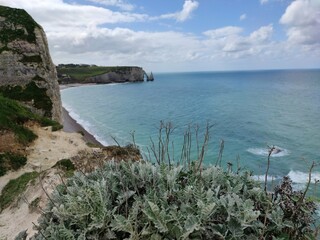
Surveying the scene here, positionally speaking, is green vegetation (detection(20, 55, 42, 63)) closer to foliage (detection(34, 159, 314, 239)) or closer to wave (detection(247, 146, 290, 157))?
wave (detection(247, 146, 290, 157))

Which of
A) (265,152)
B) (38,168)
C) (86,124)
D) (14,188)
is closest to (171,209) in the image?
(14,188)

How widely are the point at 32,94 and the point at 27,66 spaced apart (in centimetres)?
422

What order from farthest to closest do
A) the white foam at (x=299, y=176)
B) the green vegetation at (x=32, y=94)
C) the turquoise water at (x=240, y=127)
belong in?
the turquoise water at (x=240, y=127) → the green vegetation at (x=32, y=94) → the white foam at (x=299, y=176)

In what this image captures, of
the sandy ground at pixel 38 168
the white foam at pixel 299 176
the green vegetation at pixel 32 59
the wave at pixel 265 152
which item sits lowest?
the wave at pixel 265 152

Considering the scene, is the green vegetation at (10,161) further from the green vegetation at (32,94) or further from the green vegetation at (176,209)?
the green vegetation at (32,94)

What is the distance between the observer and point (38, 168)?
827 inches

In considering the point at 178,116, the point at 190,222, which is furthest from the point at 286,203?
the point at 178,116

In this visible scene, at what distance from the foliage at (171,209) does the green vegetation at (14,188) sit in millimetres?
11859

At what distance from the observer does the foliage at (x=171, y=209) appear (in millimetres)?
4445

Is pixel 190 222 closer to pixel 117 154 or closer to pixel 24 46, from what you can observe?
pixel 117 154

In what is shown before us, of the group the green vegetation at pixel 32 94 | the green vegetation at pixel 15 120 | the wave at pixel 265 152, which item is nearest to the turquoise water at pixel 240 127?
the wave at pixel 265 152

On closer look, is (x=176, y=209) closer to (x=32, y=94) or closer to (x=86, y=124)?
(x=32, y=94)

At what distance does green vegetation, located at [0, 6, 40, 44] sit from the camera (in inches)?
1721

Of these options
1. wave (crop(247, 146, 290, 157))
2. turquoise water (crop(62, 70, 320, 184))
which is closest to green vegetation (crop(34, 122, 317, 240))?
turquoise water (crop(62, 70, 320, 184))
